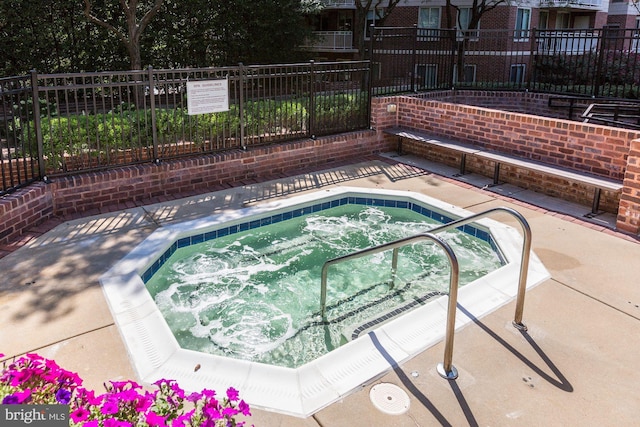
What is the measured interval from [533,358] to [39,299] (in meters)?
4.10

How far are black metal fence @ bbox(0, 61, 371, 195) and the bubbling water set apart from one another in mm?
2170

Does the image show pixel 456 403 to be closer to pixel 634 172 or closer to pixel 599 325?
pixel 599 325

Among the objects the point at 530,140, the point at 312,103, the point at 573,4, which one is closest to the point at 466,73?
the point at 573,4

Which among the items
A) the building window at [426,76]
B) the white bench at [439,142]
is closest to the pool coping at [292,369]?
the white bench at [439,142]

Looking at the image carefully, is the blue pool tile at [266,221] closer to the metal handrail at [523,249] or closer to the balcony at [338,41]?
the metal handrail at [523,249]

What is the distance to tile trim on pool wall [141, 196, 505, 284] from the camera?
225 inches

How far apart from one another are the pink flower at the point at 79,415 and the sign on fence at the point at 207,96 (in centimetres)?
580

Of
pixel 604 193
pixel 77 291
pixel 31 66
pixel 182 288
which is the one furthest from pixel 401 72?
pixel 31 66

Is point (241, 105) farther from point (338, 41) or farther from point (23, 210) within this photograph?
point (338, 41)

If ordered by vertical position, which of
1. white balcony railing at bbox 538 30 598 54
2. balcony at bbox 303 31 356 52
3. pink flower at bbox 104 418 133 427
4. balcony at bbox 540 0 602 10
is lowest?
pink flower at bbox 104 418 133 427

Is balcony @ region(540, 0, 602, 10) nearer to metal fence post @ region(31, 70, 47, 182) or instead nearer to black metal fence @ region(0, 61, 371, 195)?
black metal fence @ region(0, 61, 371, 195)

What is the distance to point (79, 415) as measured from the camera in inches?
85.0

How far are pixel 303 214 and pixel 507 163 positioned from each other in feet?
10.3

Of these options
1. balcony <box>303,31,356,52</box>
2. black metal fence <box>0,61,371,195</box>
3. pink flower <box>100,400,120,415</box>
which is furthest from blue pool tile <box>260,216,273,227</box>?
balcony <box>303,31,356,52</box>
